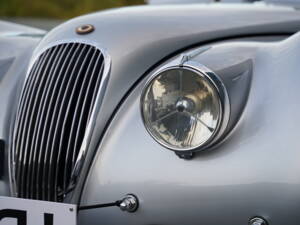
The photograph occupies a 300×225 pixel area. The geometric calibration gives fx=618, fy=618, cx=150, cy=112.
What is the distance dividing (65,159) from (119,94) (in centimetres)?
28

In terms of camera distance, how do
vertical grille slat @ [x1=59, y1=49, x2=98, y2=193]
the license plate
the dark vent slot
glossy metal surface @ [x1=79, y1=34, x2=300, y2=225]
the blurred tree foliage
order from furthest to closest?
the blurred tree foliage → the dark vent slot → vertical grille slat @ [x1=59, y1=49, x2=98, y2=193] → the license plate → glossy metal surface @ [x1=79, y1=34, x2=300, y2=225]

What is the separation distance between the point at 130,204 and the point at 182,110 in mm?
326

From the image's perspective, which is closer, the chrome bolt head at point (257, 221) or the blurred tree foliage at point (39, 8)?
the chrome bolt head at point (257, 221)

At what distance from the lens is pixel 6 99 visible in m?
2.30

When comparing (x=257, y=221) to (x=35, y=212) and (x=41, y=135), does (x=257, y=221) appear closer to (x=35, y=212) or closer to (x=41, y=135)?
(x=35, y=212)

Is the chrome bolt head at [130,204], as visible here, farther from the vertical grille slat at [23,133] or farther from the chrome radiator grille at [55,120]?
the vertical grille slat at [23,133]

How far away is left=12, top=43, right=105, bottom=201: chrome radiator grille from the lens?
2051mm

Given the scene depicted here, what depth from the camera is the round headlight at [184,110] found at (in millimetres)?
1736

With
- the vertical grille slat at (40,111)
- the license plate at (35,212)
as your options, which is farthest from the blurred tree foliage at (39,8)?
the license plate at (35,212)

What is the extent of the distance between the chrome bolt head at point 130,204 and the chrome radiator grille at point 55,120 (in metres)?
0.26

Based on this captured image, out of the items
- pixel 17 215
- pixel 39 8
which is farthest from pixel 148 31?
pixel 39 8

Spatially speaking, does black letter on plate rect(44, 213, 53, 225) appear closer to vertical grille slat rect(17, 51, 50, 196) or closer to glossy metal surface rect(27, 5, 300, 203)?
glossy metal surface rect(27, 5, 300, 203)

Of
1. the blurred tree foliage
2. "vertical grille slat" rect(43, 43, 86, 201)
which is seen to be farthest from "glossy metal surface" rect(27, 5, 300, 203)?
the blurred tree foliage

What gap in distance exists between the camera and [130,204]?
1.83 meters
